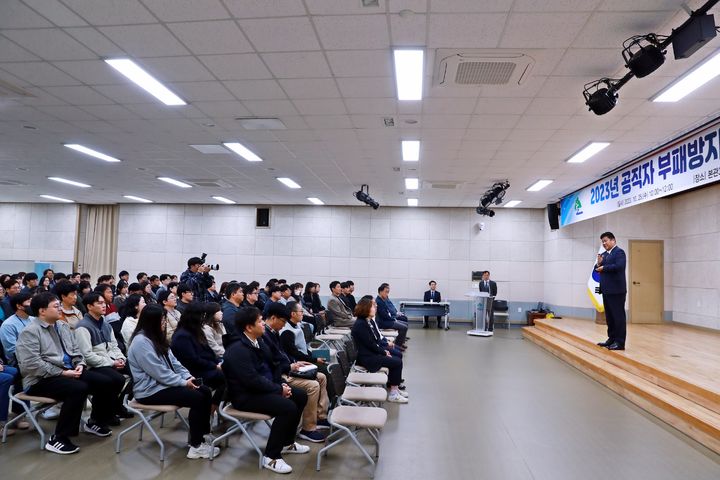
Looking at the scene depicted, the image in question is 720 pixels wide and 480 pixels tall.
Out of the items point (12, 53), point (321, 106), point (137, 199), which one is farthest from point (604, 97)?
point (137, 199)

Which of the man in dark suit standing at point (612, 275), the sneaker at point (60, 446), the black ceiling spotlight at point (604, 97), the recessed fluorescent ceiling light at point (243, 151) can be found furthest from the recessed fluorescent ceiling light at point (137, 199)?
the black ceiling spotlight at point (604, 97)

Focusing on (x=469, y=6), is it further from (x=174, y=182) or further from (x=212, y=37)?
(x=174, y=182)

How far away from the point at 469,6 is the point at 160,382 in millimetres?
3857

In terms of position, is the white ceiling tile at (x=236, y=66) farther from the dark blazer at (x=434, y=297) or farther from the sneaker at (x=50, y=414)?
the dark blazer at (x=434, y=297)

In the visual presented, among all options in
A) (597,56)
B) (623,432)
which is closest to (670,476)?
(623,432)

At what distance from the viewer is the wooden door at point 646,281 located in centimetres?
1126

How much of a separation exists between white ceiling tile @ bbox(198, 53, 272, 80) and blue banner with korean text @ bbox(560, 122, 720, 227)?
548 cm

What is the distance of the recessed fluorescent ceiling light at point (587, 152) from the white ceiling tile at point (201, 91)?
550cm

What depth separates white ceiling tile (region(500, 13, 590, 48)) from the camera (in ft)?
11.9

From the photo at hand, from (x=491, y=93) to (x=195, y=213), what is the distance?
12.1 metres

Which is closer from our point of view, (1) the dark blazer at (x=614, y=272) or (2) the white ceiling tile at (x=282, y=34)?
(2) the white ceiling tile at (x=282, y=34)

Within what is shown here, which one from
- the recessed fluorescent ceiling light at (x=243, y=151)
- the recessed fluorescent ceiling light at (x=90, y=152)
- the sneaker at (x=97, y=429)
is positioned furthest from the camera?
the recessed fluorescent ceiling light at (x=90, y=152)

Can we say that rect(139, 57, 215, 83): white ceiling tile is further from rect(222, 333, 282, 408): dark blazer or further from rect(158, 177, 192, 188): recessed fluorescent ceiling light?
rect(158, 177, 192, 188): recessed fluorescent ceiling light

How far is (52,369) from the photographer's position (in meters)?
3.84
